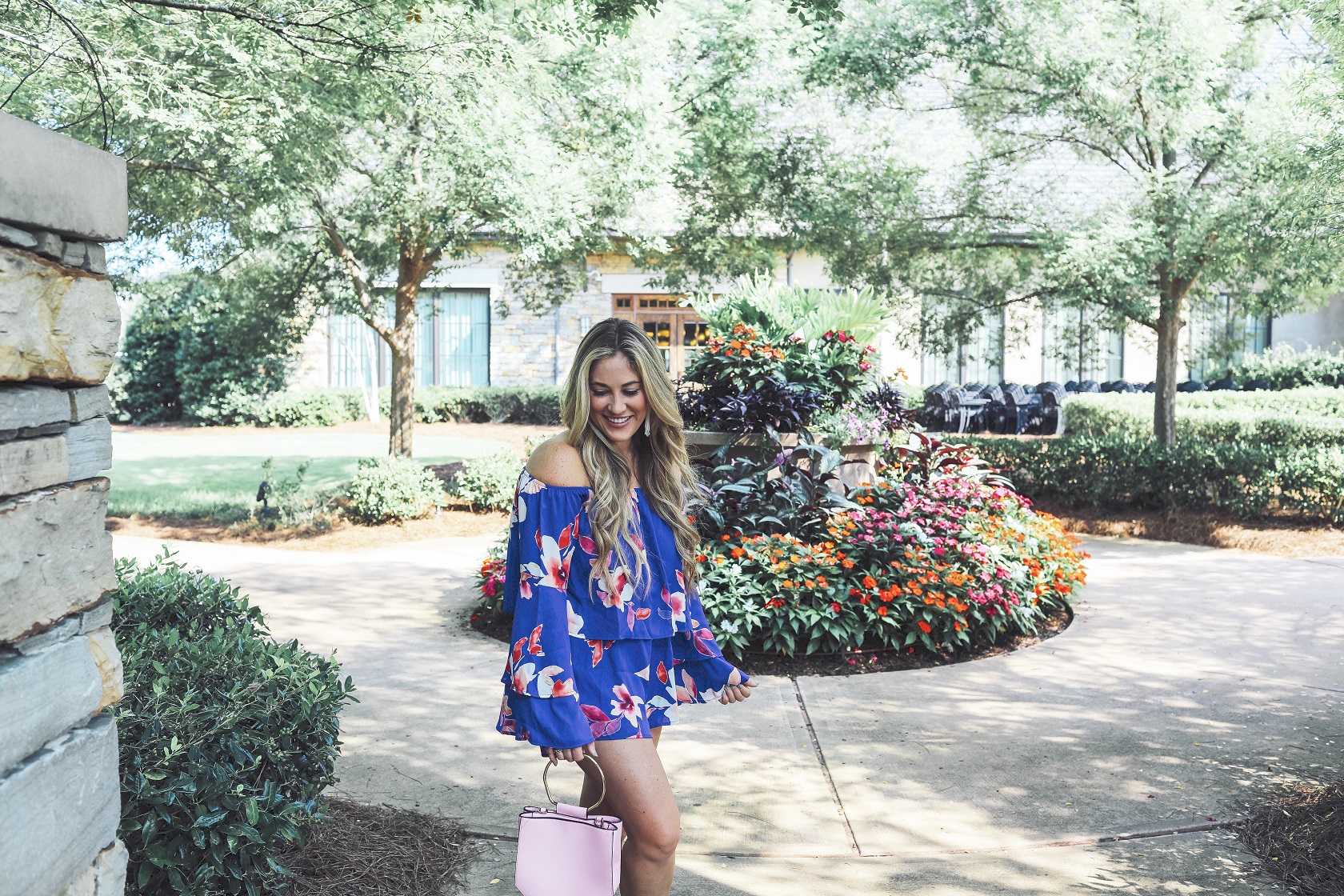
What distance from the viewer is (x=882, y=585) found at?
5934mm

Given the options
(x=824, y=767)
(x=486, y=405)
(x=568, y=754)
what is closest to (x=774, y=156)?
(x=824, y=767)

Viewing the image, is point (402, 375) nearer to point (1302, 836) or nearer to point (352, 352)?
point (1302, 836)

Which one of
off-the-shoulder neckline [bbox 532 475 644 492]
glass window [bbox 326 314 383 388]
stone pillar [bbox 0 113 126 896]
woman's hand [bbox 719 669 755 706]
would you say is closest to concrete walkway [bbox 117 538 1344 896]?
woman's hand [bbox 719 669 755 706]

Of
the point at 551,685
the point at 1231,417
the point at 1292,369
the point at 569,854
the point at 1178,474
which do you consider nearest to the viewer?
the point at 569,854

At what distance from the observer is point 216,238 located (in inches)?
407

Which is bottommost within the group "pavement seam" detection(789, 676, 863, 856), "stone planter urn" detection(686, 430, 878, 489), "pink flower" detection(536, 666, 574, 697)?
"pavement seam" detection(789, 676, 863, 856)

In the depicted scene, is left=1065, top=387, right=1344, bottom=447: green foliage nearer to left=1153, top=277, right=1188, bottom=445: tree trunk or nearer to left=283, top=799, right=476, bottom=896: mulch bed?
left=1153, top=277, right=1188, bottom=445: tree trunk

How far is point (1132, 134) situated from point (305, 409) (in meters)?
16.1

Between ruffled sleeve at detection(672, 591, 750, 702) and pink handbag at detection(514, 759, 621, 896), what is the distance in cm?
58

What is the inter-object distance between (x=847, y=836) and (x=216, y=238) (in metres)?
8.96

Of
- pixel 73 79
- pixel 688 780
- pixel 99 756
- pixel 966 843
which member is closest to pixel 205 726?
pixel 99 756

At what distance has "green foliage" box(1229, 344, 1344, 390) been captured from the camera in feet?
63.1

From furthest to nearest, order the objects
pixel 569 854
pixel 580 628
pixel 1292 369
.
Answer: pixel 1292 369, pixel 580 628, pixel 569 854

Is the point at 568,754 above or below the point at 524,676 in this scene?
below
